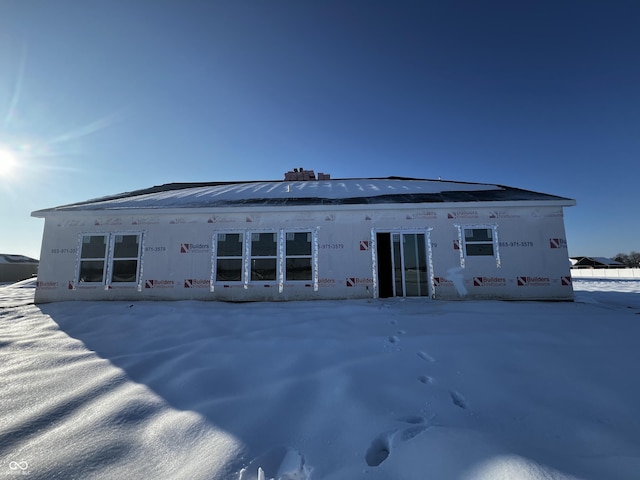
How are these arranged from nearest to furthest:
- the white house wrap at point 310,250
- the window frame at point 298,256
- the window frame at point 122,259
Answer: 1. the white house wrap at point 310,250
2. the window frame at point 298,256
3. the window frame at point 122,259

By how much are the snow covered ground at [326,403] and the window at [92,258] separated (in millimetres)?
4342

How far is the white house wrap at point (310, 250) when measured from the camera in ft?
27.3

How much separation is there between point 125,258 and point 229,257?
3.36 metres

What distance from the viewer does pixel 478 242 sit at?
27.7 feet

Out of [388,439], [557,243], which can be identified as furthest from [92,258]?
[557,243]

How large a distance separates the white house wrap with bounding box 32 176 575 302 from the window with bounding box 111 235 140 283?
3cm

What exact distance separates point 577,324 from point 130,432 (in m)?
6.74

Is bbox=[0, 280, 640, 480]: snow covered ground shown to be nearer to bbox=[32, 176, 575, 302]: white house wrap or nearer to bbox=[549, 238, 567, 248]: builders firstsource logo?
bbox=[32, 176, 575, 302]: white house wrap

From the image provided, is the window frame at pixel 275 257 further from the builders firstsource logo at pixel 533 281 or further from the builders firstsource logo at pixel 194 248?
the builders firstsource logo at pixel 533 281

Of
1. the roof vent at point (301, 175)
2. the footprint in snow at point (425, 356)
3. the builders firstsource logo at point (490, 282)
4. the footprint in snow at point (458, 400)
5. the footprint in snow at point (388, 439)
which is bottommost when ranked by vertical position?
the footprint in snow at point (388, 439)

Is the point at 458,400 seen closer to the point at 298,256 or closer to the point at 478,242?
the point at 298,256

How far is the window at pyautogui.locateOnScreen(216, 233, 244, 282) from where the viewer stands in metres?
8.60

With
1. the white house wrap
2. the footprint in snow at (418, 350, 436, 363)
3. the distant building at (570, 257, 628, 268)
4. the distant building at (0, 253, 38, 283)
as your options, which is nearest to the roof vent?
the white house wrap

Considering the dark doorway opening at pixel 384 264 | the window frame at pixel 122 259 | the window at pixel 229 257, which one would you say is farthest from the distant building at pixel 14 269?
the dark doorway opening at pixel 384 264
